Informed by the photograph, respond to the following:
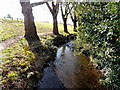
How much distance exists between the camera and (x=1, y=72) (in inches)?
177

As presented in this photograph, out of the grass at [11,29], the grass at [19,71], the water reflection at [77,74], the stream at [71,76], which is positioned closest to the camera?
the grass at [19,71]

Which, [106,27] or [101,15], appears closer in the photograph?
[106,27]

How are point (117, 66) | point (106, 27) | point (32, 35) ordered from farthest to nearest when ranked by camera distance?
point (32, 35), point (117, 66), point (106, 27)

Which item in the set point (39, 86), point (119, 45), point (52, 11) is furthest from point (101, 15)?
point (52, 11)

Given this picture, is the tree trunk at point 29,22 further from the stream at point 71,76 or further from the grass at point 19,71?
the stream at point 71,76

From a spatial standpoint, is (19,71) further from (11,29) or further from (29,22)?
(11,29)

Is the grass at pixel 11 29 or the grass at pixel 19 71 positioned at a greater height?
the grass at pixel 11 29

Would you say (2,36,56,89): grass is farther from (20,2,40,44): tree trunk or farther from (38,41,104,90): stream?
(20,2,40,44): tree trunk

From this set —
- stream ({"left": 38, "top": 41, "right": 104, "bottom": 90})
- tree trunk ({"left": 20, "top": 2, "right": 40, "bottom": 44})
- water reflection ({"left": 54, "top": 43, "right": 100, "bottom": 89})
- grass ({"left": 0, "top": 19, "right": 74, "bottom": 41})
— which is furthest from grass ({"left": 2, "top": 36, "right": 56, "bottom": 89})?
grass ({"left": 0, "top": 19, "right": 74, "bottom": 41})

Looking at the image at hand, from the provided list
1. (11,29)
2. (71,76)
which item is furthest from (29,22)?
(71,76)

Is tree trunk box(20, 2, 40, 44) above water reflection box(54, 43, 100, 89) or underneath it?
above

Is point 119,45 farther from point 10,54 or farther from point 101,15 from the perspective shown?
point 10,54

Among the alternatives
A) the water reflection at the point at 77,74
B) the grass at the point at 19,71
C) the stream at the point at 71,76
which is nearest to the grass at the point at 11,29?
the grass at the point at 19,71

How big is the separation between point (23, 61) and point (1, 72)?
4.43ft
